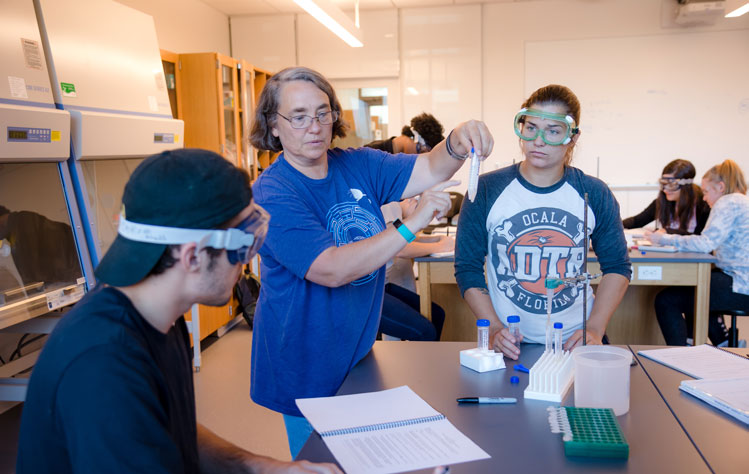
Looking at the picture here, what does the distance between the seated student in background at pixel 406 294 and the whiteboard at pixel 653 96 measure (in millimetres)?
3066

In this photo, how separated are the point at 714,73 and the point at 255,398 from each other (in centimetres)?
594

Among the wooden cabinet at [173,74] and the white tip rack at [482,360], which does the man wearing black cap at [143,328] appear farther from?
the wooden cabinet at [173,74]

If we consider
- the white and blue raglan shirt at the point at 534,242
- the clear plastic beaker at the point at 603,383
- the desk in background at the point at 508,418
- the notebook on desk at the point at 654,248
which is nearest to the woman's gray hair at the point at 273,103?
the white and blue raglan shirt at the point at 534,242

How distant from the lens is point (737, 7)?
15.9 ft

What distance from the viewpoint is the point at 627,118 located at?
6.03 m

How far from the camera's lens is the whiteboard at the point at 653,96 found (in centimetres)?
583

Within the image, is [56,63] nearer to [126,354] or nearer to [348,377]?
[348,377]

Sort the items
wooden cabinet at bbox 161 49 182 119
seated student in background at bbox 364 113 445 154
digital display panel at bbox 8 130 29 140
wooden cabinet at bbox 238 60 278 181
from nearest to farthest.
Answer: digital display panel at bbox 8 130 29 140, seated student in background at bbox 364 113 445 154, wooden cabinet at bbox 161 49 182 119, wooden cabinet at bbox 238 60 278 181

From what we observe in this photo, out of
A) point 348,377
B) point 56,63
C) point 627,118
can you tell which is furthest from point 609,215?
point 627,118

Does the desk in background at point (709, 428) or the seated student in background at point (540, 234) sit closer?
the desk in background at point (709, 428)

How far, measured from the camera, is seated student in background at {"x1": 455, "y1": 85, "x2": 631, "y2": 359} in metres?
1.86

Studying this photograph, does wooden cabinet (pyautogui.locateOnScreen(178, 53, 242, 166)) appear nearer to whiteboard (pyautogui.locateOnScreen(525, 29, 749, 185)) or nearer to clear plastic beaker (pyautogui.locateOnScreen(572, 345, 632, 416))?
whiteboard (pyautogui.locateOnScreen(525, 29, 749, 185))

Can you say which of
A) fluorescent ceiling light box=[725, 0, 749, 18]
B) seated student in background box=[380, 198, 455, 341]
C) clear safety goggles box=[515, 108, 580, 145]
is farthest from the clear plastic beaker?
fluorescent ceiling light box=[725, 0, 749, 18]

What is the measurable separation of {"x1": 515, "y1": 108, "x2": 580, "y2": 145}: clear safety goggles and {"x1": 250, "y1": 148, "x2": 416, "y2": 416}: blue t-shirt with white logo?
0.63m
